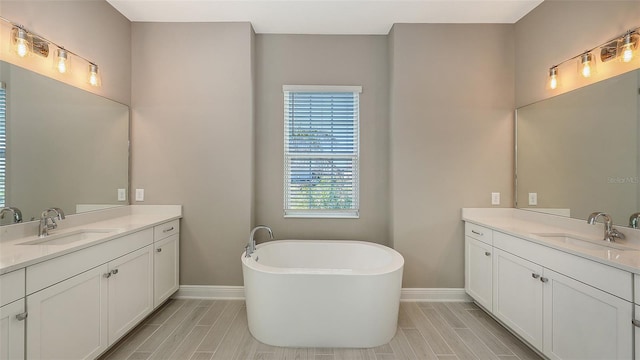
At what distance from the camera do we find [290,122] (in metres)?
2.91

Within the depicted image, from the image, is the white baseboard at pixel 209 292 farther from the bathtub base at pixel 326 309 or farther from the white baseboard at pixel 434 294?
the white baseboard at pixel 434 294

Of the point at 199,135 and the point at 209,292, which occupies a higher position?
the point at 199,135

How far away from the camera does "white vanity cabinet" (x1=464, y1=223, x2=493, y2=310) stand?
2295 millimetres

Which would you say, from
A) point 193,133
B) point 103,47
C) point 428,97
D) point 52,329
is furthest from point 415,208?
point 103,47

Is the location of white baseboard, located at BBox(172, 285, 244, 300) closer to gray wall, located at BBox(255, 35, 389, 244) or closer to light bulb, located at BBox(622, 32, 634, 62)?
gray wall, located at BBox(255, 35, 389, 244)

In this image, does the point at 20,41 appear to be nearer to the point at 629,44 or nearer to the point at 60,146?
the point at 60,146

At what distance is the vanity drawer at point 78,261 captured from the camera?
52.1 inches

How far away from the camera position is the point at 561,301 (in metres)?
1.61

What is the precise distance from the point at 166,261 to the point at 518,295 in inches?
117

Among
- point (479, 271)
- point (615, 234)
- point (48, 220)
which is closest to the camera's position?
point (615, 234)

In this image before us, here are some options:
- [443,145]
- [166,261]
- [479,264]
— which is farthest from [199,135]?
[479,264]

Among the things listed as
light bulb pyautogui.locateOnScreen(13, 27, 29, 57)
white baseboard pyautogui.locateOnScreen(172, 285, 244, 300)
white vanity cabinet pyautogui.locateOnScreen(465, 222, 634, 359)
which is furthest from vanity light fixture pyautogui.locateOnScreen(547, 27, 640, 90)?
light bulb pyautogui.locateOnScreen(13, 27, 29, 57)

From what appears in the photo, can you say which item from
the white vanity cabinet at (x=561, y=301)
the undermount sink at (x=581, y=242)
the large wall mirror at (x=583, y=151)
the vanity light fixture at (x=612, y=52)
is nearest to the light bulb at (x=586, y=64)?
the vanity light fixture at (x=612, y=52)

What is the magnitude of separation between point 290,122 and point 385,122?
41.3 inches
